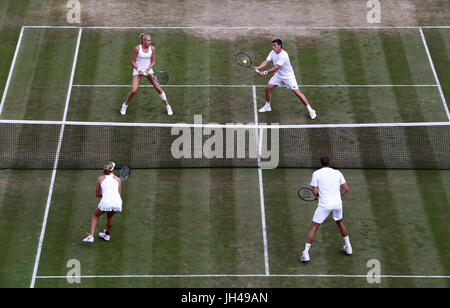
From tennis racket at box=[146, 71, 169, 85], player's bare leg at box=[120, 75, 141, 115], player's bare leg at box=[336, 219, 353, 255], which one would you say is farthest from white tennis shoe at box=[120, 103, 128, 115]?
player's bare leg at box=[336, 219, 353, 255]

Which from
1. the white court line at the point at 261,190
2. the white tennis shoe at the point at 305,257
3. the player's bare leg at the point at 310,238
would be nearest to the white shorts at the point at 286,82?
the white court line at the point at 261,190

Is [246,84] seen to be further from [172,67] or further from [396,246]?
[396,246]

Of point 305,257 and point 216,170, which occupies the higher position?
point 216,170

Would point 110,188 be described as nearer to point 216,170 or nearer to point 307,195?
point 216,170

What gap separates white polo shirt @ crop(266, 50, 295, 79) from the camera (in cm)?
2544

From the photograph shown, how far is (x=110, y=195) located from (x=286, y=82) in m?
6.92

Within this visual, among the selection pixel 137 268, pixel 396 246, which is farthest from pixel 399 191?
pixel 137 268

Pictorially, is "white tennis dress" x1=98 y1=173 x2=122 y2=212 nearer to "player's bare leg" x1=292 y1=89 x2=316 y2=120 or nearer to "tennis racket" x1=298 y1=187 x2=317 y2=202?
"tennis racket" x1=298 y1=187 x2=317 y2=202

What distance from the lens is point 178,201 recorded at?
2305 cm

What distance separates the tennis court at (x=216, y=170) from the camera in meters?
21.0

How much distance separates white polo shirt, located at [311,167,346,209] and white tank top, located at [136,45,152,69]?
7002mm

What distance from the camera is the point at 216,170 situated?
24.3m

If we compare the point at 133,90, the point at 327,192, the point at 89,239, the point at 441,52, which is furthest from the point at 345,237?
the point at 441,52

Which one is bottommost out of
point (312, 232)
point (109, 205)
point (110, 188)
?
point (312, 232)
